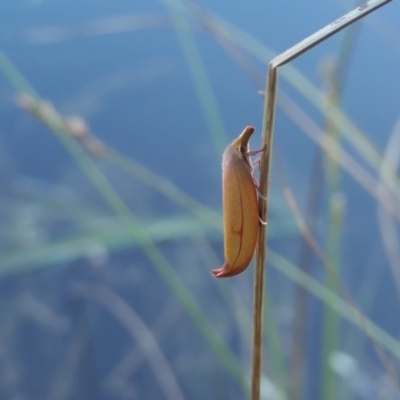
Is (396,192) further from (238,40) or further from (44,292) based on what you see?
(44,292)

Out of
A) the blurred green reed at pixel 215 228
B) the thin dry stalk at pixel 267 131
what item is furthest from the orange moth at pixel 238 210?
the blurred green reed at pixel 215 228

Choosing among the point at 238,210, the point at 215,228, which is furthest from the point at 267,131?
the point at 215,228

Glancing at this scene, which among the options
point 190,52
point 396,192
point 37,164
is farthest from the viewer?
point 37,164

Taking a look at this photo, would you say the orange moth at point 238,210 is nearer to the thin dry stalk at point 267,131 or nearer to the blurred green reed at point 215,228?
the thin dry stalk at point 267,131

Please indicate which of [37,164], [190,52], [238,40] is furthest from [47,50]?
[238,40]

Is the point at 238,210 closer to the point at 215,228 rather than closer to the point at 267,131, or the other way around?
the point at 267,131

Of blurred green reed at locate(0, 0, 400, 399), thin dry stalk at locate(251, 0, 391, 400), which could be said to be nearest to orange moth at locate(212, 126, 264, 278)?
thin dry stalk at locate(251, 0, 391, 400)

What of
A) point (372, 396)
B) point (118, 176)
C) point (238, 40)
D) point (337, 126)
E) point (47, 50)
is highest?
point (47, 50)

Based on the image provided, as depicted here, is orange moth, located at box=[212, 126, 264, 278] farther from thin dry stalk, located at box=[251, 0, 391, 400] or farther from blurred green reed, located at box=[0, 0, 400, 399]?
blurred green reed, located at box=[0, 0, 400, 399]
